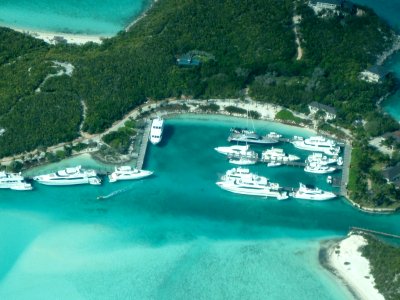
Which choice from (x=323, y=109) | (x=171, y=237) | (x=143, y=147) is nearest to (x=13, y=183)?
(x=143, y=147)

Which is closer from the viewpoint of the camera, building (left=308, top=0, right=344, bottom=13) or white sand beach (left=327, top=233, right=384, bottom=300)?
white sand beach (left=327, top=233, right=384, bottom=300)

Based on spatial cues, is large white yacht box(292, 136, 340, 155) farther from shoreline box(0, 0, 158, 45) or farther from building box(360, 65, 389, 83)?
shoreline box(0, 0, 158, 45)

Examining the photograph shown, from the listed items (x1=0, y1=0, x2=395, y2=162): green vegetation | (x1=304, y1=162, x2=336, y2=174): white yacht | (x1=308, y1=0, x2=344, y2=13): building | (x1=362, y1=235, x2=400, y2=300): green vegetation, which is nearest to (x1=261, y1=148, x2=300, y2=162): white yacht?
(x1=304, y1=162, x2=336, y2=174): white yacht

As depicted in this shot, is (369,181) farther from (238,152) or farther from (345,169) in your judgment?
(238,152)

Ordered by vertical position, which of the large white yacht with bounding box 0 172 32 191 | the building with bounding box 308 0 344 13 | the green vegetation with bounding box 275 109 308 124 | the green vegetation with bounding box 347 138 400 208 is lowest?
the large white yacht with bounding box 0 172 32 191

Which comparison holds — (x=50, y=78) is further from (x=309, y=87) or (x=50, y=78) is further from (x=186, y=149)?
(x=309, y=87)
